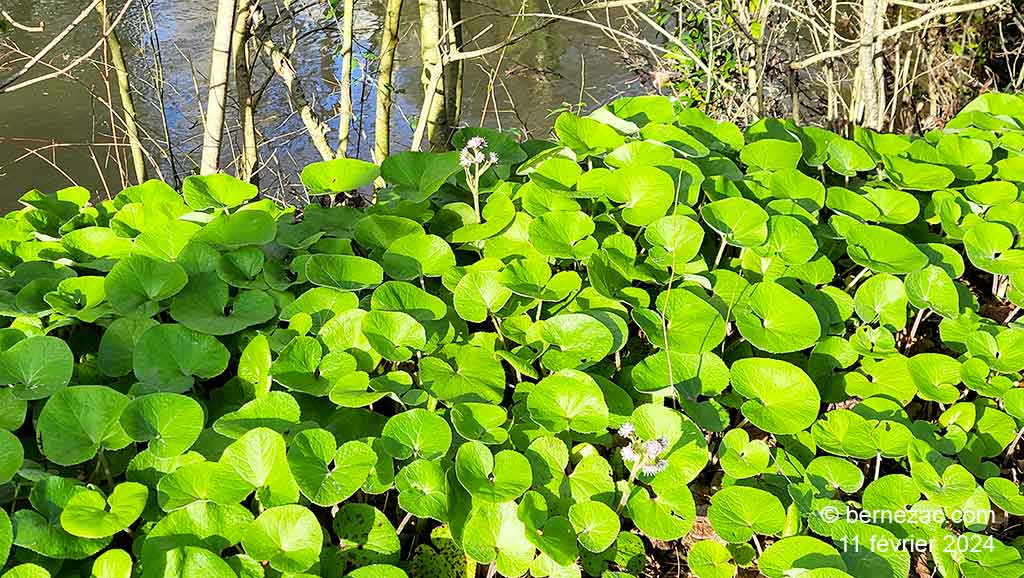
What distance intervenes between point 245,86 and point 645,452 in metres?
1.80

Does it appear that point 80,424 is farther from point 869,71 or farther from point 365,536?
point 869,71

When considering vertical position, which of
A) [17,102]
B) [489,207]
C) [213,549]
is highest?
[489,207]

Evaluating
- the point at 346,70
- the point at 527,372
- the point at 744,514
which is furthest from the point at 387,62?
the point at 744,514

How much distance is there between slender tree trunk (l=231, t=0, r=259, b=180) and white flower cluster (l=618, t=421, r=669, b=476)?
164 centimetres

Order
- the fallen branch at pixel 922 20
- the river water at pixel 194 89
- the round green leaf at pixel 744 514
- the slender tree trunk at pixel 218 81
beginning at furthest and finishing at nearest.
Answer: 1. the river water at pixel 194 89
2. the fallen branch at pixel 922 20
3. the slender tree trunk at pixel 218 81
4. the round green leaf at pixel 744 514

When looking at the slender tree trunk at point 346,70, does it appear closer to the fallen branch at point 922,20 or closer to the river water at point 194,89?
the fallen branch at point 922,20

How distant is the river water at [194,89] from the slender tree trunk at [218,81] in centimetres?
216

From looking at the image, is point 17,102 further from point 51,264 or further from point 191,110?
point 51,264

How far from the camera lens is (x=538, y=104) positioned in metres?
5.22

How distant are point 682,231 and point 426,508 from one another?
653 mm

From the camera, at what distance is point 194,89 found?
4609mm

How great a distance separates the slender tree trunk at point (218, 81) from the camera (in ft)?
5.97

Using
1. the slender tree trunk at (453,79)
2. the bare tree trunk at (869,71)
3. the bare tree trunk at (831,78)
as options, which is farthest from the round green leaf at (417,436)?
the bare tree trunk at (831,78)

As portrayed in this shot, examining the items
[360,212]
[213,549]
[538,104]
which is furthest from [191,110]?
[213,549]
